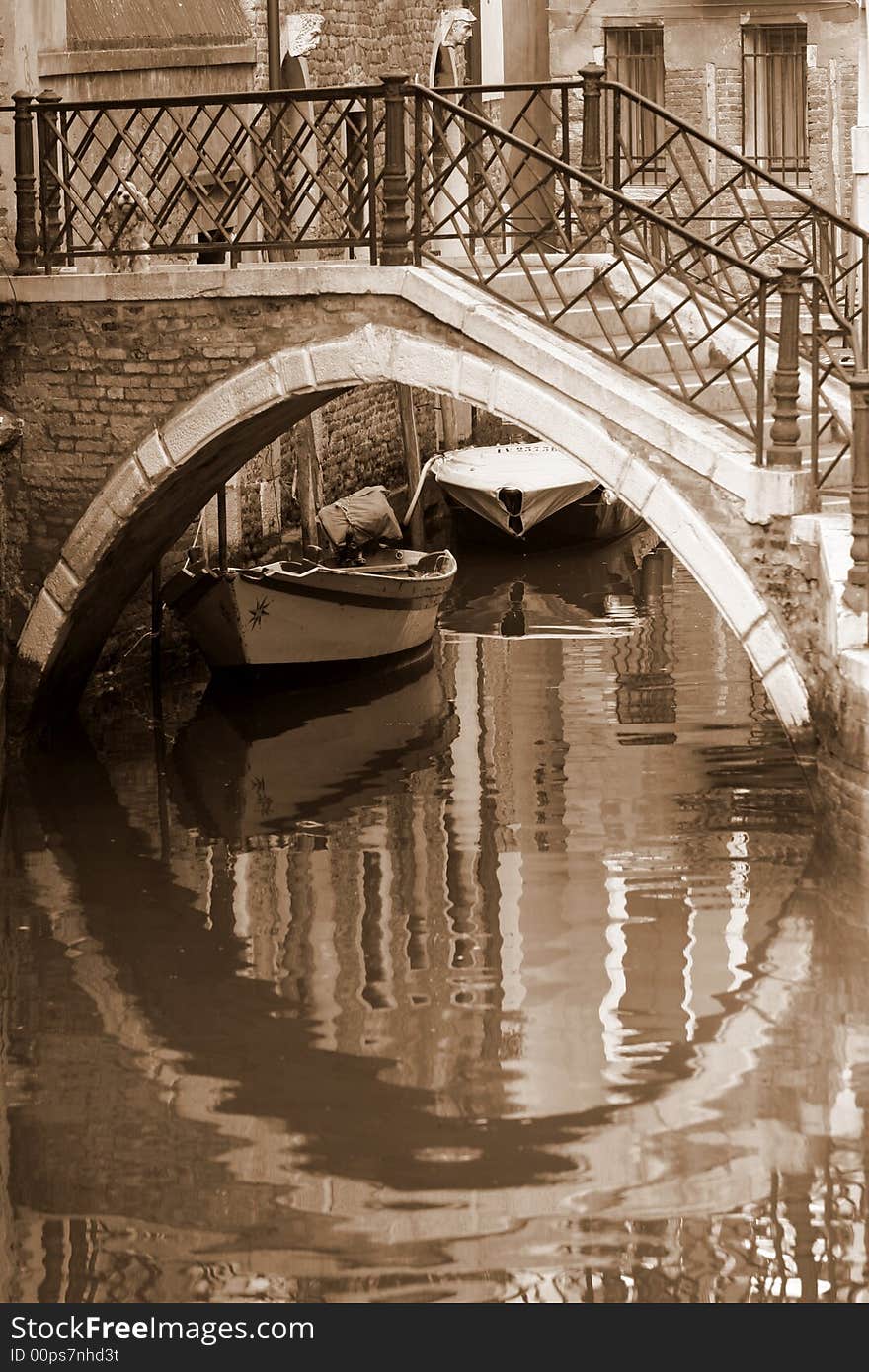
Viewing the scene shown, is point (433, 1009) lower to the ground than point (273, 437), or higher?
lower

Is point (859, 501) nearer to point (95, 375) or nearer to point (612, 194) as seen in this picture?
point (612, 194)

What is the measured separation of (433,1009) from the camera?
6.98m

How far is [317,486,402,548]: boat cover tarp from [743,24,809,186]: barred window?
7.04 metres

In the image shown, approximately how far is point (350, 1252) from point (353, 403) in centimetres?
1035

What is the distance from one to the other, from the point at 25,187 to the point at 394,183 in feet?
5.57

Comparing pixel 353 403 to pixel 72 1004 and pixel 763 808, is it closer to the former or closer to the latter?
pixel 763 808

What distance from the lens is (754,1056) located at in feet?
21.4

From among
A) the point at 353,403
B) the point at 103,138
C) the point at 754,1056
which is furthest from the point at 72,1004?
the point at 353,403

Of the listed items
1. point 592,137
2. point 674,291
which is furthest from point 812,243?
point 592,137

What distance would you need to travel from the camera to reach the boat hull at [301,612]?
431 inches

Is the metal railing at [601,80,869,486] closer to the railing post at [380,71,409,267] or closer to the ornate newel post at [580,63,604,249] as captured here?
the ornate newel post at [580,63,604,249]

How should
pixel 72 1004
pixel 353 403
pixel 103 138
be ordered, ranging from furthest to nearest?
pixel 353 403 → pixel 103 138 → pixel 72 1004

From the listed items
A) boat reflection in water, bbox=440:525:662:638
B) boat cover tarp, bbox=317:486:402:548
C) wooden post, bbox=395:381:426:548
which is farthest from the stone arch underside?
wooden post, bbox=395:381:426:548

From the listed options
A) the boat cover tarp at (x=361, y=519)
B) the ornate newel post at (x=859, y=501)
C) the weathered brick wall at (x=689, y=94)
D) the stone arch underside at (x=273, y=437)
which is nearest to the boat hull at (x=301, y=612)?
the stone arch underside at (x=273, y=437)
